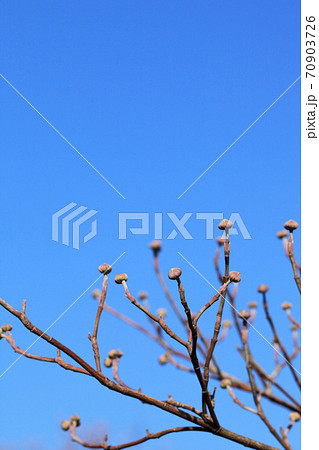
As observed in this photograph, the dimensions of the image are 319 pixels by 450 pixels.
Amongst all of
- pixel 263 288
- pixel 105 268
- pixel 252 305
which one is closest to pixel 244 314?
pixel 263 288

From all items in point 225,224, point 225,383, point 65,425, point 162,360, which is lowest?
point 65,425

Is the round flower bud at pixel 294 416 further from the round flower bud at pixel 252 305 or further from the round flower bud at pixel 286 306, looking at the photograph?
the round flower bud at pixel 252 305

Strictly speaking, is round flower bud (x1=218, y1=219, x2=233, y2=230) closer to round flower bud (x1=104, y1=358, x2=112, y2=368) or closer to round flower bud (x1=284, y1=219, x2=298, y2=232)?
round flower bud (x1=284, y1=219, x2=298, y2=232)

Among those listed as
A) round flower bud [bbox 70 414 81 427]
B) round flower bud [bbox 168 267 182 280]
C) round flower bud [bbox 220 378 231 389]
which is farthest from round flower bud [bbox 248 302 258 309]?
round flower bud [bbox 168 267 182 280]

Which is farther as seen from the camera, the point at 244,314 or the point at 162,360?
the point at 162,360

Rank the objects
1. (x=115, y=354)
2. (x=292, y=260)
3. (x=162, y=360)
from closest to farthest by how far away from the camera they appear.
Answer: (x=292, y=260) → (x=115, y=354) → (x=162, y=360)

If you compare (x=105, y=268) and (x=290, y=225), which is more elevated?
(x=290, y=225)

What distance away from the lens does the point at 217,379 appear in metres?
3.17

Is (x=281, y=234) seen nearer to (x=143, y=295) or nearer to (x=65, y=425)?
(x=143, y=295)
